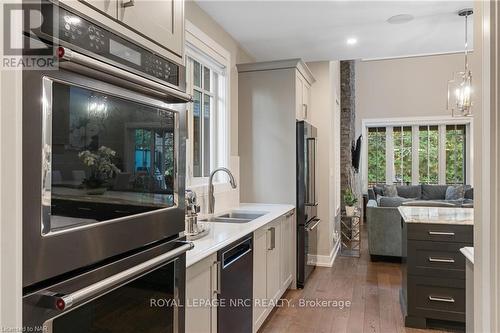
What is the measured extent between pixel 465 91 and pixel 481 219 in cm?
290

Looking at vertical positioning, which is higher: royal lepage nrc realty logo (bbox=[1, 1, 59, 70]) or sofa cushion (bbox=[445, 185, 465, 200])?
royal lepage nrc realty logo (bbox=[1, 1, 59, 70])

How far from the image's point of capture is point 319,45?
390 cm

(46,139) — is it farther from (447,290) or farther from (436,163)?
(436,163)

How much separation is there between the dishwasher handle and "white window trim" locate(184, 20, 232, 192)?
741 millimetres

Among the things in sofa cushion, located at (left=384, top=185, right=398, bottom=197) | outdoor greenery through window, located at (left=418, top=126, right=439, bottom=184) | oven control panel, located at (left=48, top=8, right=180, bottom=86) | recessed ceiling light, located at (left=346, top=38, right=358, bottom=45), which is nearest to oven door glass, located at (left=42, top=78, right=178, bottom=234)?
oven control panel, located at (left=48, top=8, right=180, bottom=86)

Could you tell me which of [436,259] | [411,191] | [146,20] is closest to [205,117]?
[146,20]

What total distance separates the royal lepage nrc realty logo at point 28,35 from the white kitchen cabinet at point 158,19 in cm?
30

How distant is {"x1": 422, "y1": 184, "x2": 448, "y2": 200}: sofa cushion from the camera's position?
26.4ft

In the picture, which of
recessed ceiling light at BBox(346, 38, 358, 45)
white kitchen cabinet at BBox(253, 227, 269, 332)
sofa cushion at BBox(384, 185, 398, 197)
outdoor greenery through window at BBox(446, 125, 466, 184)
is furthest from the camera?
outdoor greenery through window at BBox(446, 125, 466, 184)

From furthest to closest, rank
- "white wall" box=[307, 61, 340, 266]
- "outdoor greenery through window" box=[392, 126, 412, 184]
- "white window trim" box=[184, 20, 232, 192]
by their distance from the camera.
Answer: "outdoor greenery through window" box=[392, 126, 412, 184]
"white wall" box=[307, 61, 340, 266]
"white window trim" box=[184, 20, 232, 192]

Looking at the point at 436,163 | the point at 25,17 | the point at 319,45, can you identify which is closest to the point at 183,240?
the point at 25,17

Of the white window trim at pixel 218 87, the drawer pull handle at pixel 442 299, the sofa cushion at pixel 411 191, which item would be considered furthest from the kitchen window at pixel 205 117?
the sofa cushion at pixel 411 191

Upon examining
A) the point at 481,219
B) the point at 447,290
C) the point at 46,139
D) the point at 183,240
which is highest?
the point at 46,139

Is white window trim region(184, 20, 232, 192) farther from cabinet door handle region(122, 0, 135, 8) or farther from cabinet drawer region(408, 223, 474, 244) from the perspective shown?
cabinet drawer region(408, 223, 474, 244)
